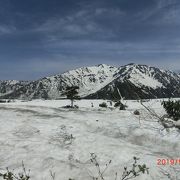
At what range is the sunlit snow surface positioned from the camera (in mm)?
8438

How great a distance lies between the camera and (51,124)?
13.9m

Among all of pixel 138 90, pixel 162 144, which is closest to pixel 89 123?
pixel 162 144

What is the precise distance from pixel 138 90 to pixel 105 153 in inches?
177

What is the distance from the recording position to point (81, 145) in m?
10.7

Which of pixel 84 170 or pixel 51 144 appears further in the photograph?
pixel 51 144

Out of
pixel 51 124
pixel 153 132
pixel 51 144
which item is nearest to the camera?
pixel 51 144

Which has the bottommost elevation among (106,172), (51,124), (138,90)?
(106,172)

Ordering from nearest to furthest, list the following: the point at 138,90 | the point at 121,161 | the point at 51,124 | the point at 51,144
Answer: the point at 138,90, the point at 121,161, the point at 51,144, the point at 51,124

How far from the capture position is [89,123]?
1433cm

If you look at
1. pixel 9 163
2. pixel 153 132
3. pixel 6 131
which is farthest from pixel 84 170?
pixel 6 131

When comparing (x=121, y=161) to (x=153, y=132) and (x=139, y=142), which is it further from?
(x=153, y=132)

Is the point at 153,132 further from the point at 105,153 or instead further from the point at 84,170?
the point at 84,170

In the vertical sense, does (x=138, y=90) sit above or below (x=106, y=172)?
above

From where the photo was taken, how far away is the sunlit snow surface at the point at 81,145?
8.44m
